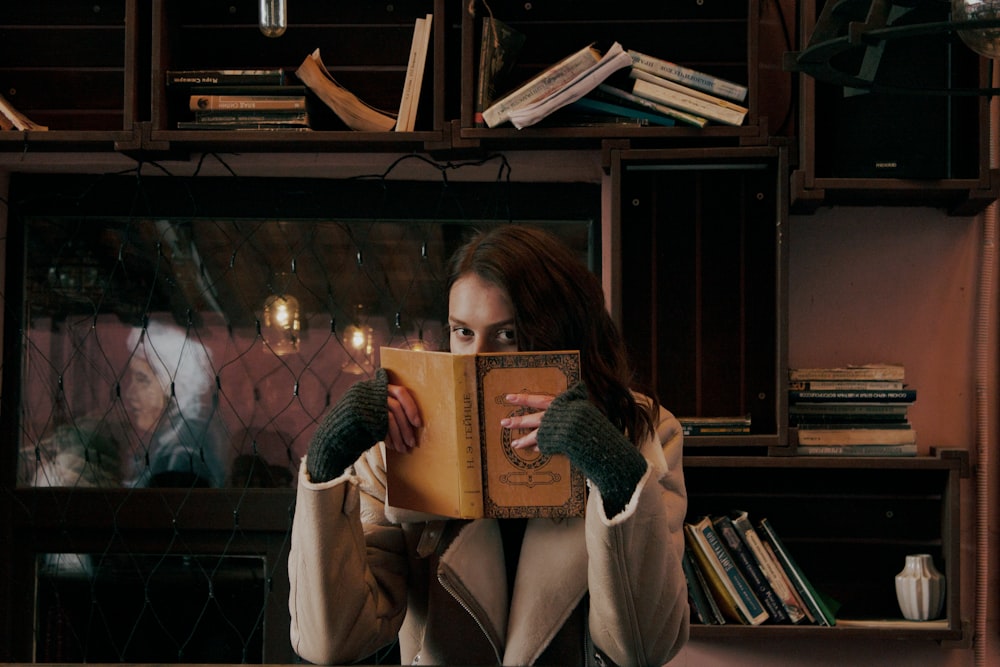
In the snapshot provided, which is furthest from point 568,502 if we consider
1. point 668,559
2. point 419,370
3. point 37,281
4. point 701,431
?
point 37,281

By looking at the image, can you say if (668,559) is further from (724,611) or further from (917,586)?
(917,586)

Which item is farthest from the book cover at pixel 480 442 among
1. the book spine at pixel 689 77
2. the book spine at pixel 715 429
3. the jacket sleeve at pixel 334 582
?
the book spine at pixel 689 77

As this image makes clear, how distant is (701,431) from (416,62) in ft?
3.25

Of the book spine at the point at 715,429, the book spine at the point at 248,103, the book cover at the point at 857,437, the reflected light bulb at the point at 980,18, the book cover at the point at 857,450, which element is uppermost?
the book spine at the point at 248,103

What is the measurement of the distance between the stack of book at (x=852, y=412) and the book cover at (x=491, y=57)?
85 centimetres

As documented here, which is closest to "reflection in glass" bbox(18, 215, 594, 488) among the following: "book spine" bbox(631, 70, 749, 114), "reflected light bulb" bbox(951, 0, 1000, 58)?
"book spine" bbox(631, 70, 749, 114)

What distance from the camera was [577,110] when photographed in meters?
2.22

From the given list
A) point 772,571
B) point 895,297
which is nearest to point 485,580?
point 772,571

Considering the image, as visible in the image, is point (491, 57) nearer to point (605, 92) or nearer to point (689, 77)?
point (605, 92)

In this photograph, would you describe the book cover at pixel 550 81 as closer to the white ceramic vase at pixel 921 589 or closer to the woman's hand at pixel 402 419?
the woman's hand at pixel 402 419

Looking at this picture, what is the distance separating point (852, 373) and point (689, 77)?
70 centimetres

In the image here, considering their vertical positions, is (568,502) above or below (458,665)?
above

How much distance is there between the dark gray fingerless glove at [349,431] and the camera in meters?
1.38

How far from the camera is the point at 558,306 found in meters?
1.54
